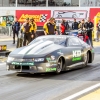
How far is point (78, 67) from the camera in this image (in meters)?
11.6

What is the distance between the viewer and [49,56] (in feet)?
32.6

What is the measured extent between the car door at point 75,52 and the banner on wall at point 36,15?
2536 centimetres

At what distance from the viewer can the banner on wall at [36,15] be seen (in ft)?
122

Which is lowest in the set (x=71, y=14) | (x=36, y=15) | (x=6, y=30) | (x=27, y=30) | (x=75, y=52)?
(x=6, y=30)

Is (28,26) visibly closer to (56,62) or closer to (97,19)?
(56,62)

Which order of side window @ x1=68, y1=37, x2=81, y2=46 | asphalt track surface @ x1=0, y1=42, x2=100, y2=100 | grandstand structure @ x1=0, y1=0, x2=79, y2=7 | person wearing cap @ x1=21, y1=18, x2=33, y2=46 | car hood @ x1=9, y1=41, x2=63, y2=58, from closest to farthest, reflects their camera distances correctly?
asphalt track surface @ x1=0, y1=42, x2=100, y2=100 < car hood @ x1=9, y1=41, x2=63, y2=58 < side window @ x1=68, y1=37, x2=81, y2=46 < person wearing cap @ x1=21, y1=18, x2=33, y2=46 < grandstand structure @ x1=0, y1=0, x2=79, y2=7

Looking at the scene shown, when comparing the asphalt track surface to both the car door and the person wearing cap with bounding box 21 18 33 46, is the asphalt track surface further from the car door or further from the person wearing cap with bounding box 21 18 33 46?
the person wearing cap with bounding box 21 18 33 46

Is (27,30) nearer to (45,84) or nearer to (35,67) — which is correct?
(35,67)

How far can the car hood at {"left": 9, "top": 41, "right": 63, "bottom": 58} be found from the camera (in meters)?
10.1

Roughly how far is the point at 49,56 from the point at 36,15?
2830cm

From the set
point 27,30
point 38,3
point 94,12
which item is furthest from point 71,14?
point 27,30

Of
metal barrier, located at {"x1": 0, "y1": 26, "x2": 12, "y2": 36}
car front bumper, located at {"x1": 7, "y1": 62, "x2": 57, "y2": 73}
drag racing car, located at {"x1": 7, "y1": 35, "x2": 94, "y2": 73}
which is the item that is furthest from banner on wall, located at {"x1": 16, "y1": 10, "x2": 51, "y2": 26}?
car front bumper, located at {"x1": 7, "y1": 62, "x2": 57, "y2": 73}

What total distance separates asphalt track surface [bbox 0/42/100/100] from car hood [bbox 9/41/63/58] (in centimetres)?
64

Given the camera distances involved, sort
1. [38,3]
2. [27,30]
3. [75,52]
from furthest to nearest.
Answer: [38,3]
[27,30]
[75,52]
